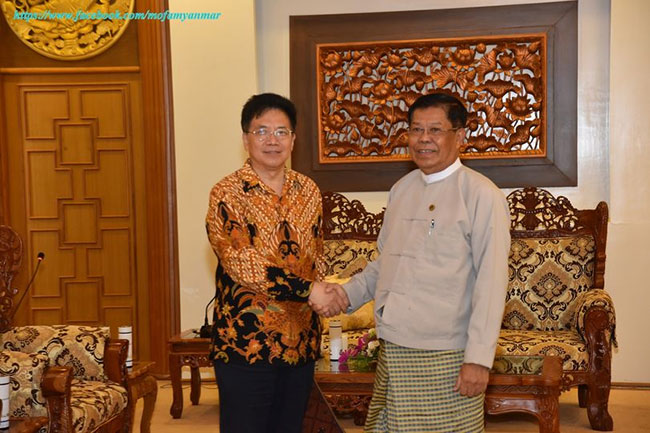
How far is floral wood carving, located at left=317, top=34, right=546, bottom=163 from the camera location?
5102 millimetres

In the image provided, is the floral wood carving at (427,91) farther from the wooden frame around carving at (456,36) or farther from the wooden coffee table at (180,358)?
the wooden coffee table at (180,358)

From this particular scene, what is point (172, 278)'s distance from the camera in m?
5.39

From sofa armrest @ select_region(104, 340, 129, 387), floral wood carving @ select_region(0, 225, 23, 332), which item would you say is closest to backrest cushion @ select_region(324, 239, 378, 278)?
sofa armrest @ select_region(104, 340, 129, 387)

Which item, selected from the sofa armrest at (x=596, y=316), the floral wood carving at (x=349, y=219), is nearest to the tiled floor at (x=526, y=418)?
the sofa armrest at (x=596, y=316)

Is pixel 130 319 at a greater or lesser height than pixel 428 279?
lesser

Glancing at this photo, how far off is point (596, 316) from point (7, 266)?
2.91 metres

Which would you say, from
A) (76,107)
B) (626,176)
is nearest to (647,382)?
(626,176)

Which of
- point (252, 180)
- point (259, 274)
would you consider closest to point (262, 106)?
point (252, 180)

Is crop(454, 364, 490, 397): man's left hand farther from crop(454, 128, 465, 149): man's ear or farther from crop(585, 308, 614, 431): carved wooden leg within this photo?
crop(585, 308, 614, 431): carved wooden leg

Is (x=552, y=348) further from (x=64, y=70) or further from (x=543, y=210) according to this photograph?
(x=64, y=70)

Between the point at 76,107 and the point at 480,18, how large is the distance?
283 cm

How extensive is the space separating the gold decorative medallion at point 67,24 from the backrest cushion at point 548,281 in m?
3.13

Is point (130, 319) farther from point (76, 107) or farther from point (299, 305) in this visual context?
point (299, 305)

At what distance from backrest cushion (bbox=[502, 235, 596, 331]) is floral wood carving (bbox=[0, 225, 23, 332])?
2717mm
